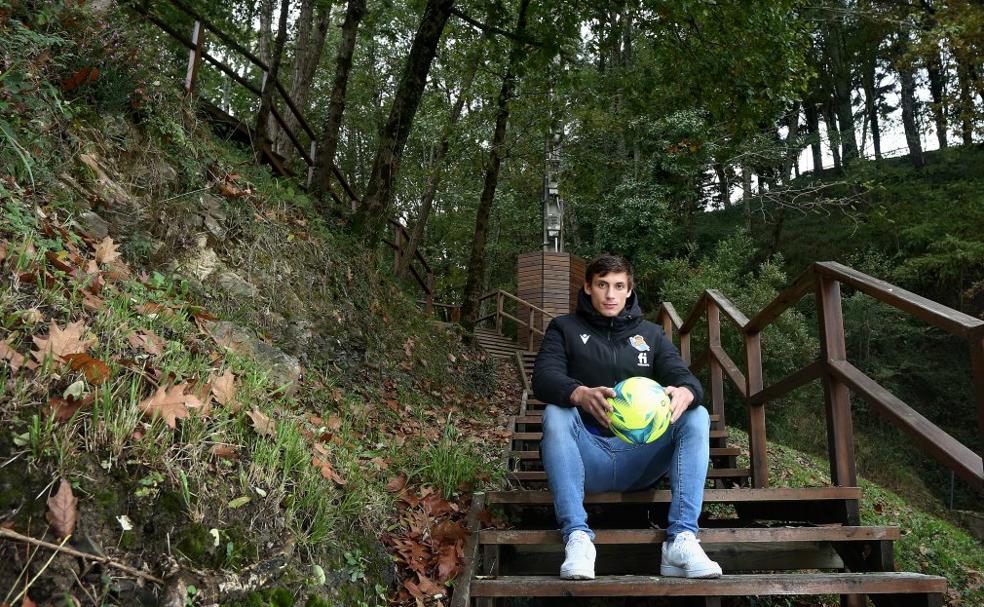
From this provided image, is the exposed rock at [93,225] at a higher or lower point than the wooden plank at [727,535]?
higher

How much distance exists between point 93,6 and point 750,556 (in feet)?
18.4

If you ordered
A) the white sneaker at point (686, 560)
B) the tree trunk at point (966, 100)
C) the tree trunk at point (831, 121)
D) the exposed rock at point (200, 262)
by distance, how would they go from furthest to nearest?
the tree trunk at point (831, 121)
the tree trunk at point (966, 100)
the exposed rock at point (200, 262)
the white sneaker at point (686, 560)

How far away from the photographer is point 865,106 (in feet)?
111

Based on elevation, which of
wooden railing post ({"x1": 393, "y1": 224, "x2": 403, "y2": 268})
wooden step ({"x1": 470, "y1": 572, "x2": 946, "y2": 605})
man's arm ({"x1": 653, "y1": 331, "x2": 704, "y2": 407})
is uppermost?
wooden railing post ({"x1": 393, "y1": 224, "x2": 403, "y2": 268})

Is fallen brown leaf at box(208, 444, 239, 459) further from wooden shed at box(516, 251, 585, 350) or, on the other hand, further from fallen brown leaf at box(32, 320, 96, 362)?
wooden shed at box(516, 251, 585, 350)

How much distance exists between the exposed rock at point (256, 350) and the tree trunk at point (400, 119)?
11.7 ft

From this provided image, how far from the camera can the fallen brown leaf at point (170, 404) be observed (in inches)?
82.1

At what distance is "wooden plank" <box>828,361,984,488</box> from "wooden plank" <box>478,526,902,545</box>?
0.46m

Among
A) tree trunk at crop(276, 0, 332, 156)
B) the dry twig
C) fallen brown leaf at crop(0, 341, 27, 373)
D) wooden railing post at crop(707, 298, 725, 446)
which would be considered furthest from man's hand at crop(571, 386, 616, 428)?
tree trunk at crop(276, 0, 332, 156)

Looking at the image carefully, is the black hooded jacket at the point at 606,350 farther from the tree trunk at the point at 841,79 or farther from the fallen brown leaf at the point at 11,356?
the tree trunk at the point at 841,79

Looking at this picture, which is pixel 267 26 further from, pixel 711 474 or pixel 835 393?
pixel 835 393

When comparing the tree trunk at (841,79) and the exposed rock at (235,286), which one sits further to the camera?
the tree trunk at (841,79)

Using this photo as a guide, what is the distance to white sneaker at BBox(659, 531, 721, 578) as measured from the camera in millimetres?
2404

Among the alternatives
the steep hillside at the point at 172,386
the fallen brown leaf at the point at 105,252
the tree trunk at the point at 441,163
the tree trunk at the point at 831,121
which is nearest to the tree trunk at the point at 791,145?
the tree trunk at the point at 831,121
